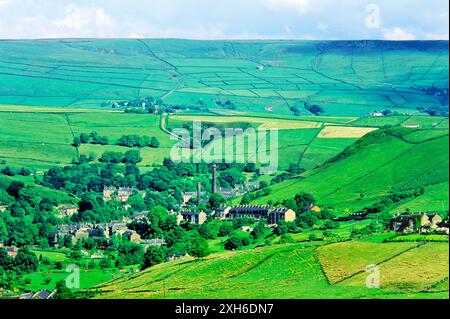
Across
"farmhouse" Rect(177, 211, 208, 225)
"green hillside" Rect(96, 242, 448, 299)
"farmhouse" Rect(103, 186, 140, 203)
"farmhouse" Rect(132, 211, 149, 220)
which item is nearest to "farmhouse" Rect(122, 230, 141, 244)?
"farmhouse" Rect(177, 211, 208, 225)

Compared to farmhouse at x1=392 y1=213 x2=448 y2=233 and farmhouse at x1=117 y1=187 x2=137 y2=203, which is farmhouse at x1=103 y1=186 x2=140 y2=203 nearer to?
farmhouse at x1=117 y1=187 x2=137 y2=203

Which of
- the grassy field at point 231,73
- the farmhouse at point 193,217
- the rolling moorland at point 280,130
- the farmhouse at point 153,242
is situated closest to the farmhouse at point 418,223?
the rolling moorland at point 280,130

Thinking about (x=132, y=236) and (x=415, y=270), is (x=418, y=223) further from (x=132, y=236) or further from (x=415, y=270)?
(x=132, y=236)

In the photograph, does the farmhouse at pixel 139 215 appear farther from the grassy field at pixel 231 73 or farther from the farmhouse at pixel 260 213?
the grassy field at pixel 231 73

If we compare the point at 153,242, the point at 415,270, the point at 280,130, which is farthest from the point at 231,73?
the point at 415,270
